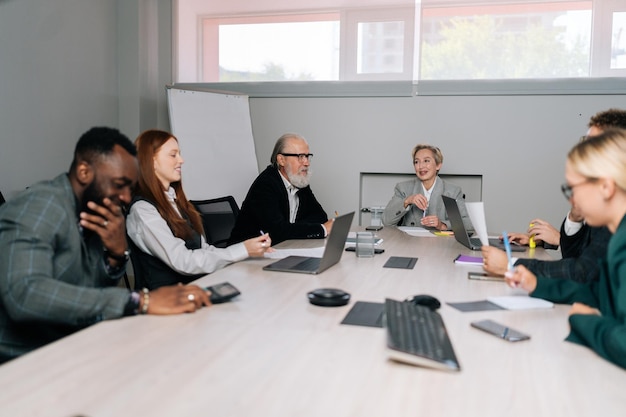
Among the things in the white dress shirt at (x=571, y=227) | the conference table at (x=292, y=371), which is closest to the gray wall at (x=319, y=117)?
the white dress shirt at (x=571, y=227)

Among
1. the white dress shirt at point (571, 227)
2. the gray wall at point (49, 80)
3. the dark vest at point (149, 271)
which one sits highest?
the gray wall at point (49, 80)

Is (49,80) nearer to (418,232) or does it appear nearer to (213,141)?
(213,141)

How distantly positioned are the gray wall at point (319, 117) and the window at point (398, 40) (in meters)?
0.25

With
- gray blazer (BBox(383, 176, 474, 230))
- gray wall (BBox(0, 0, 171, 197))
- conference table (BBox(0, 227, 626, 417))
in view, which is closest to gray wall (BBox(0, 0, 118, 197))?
gray wall (BBox(0, 0, 171, 197))

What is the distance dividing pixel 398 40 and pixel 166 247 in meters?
3.36

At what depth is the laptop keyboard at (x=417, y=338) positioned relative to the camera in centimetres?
123

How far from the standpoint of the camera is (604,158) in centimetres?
143

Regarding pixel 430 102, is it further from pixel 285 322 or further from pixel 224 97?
pixel 285 322

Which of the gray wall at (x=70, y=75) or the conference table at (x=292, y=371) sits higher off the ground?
the gray wall at (x=70, y=75)

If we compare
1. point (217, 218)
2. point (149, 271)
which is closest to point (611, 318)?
point (149, 271)

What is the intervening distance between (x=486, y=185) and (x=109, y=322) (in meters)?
3.83

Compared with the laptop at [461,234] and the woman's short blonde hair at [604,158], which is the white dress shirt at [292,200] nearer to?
the laptop at [461,234]

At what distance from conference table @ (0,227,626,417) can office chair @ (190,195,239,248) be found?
157 cm

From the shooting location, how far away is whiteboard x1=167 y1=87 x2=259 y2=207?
4570mm
